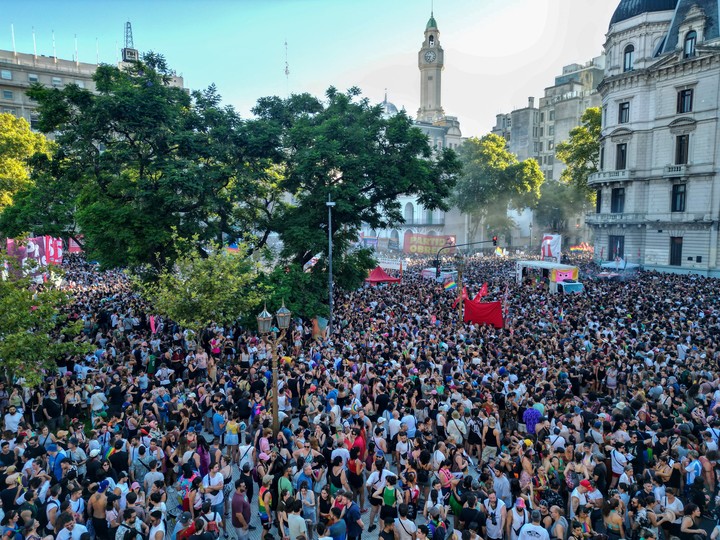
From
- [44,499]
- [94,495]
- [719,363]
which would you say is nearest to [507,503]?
[94,495]

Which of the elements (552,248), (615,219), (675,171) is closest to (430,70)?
(615,219)

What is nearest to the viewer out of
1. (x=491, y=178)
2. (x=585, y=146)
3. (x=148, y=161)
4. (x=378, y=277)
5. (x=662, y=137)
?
(x=148, y=161)

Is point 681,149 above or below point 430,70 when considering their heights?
below

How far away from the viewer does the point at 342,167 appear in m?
25.0

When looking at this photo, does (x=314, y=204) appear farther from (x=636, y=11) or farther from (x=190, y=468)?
(x=636, y=11)

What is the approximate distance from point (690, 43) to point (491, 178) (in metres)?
28.5

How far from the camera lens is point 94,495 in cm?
870

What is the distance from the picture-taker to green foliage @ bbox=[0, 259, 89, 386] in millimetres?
13992

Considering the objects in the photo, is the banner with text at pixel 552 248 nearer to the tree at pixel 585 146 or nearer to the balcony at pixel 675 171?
the balcony at pixel 675 171

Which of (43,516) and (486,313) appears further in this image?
(486,313)

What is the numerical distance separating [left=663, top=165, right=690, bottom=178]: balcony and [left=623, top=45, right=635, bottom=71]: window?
9.26 metres

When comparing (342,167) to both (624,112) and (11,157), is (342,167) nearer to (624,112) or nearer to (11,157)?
(624,112)

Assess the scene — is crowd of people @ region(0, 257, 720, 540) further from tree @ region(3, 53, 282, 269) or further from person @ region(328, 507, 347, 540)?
tree @ region(3, 53, 282, 269)

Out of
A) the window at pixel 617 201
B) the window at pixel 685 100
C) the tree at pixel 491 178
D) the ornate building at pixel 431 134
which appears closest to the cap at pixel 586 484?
the window at pixel 685 100
